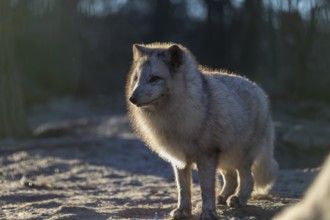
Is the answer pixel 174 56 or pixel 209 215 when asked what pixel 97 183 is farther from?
pixel 174 56

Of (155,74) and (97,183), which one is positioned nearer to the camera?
(155,74)

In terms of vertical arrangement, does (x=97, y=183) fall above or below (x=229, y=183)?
below

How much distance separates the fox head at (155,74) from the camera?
5.41 metres

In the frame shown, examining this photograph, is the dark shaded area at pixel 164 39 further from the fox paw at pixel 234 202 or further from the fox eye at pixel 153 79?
the fox eye at pixel 153 79

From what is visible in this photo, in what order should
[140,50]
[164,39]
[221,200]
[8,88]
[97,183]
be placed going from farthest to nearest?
1. [164,39]
2. [8,88]
3. [97,183]
4. [221,200]
5. [140,50]

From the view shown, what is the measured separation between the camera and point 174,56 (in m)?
5.63

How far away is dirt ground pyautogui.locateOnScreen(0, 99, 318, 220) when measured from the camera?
624 centimetres

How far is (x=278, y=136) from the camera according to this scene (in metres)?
11.3

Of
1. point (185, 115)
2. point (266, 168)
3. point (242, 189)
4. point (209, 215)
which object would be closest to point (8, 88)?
point (266, 168)

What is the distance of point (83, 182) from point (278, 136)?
3.97 m

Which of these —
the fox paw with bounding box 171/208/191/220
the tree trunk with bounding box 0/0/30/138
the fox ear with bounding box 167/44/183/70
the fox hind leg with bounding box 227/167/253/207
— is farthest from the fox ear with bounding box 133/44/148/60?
the tree trunk with bounding box 0/0/30/138

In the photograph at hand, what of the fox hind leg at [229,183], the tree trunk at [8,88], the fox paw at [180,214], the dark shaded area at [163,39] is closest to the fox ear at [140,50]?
the fox paw at [180,214]

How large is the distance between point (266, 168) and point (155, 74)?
7.01 ft

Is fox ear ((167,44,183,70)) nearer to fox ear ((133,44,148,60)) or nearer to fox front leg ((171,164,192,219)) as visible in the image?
fox ear ((133,44,148,60))
